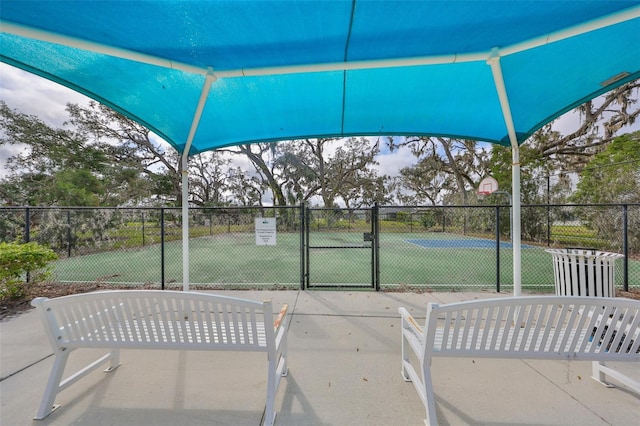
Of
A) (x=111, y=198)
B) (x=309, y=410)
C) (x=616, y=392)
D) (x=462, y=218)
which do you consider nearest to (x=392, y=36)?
(x=309, y=410)

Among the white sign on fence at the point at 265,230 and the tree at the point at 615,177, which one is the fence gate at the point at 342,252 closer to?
the white sign on fence at the point at 265,230

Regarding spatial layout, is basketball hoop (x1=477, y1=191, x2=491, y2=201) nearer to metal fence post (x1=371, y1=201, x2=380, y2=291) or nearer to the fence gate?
the fence gate

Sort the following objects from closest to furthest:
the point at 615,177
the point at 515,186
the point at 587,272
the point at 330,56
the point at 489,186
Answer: the point at 330,56 < the point at 587,272 < the point at 515,186 < the point at 615,177 < the point at 489,186

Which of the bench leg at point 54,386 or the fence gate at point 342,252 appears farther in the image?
the fence gate at point 342,252

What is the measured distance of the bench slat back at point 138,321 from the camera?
5.71 ft

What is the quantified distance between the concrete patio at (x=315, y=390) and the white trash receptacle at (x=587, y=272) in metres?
0.77

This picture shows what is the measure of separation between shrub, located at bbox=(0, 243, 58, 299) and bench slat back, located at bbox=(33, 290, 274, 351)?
3410 millimetres

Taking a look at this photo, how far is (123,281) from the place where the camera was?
5375 mm

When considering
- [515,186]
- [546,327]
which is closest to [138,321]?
[546,327]

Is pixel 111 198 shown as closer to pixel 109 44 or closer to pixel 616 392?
pixel 109 44

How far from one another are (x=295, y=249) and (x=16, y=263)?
271 inches

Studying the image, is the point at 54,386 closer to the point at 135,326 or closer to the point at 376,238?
the point at 135,326

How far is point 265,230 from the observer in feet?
14.6

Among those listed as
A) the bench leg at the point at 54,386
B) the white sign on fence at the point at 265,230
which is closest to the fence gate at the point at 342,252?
the white sign on fence at the point at 265,230
